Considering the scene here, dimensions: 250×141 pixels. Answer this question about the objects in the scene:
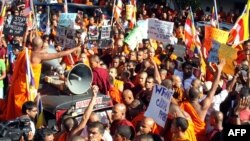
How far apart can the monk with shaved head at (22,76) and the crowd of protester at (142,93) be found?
1cm

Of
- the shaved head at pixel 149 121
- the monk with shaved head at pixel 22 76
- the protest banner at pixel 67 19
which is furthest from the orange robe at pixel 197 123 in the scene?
the protest banner at pixel 67 19

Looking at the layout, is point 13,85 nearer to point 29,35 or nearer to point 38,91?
point 38,91

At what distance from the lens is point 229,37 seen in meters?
9.91

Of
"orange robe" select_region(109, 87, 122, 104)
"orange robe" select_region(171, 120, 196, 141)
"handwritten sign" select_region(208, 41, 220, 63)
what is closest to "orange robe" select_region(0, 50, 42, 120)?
"orange robe" select_region(109, 87, 122, 104)

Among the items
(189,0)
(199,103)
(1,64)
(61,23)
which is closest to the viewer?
(199,103)

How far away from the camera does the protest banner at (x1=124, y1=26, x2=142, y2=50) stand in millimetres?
11633

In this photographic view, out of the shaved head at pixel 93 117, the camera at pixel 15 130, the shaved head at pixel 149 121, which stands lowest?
the shaved head at pixel 93 117

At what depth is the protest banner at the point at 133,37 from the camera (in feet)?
38.2

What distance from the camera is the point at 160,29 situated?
424 inches

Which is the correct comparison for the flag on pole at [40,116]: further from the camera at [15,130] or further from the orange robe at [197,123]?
the orange robe at [197,123]

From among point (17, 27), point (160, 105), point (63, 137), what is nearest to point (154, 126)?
point (160, 105)

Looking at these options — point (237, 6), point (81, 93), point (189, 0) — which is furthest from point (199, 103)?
point (237, 6)

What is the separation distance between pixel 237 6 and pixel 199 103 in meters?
20.4

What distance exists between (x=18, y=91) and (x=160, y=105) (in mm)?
2299
